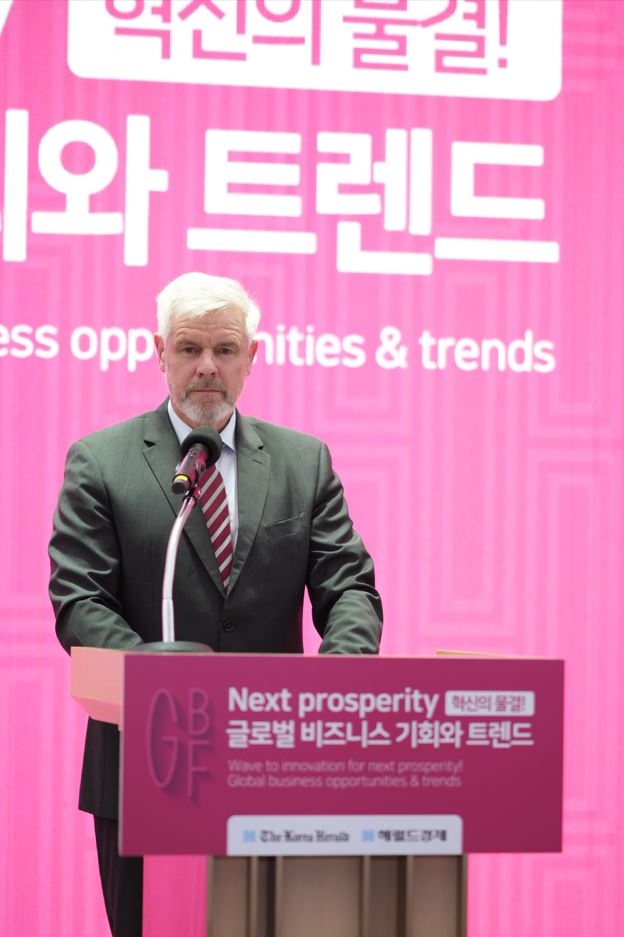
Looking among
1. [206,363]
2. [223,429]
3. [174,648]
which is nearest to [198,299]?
[206,363]

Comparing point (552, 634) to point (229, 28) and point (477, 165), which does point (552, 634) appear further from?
point (229, 28)

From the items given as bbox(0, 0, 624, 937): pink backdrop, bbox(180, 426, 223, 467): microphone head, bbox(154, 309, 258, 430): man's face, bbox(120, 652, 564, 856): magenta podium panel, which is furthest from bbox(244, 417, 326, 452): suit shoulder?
bbox(120, 652, 564, 856): magenta podium panel

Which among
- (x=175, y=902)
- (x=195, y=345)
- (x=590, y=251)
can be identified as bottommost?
(x=175, y=902)

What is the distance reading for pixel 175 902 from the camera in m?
1.58

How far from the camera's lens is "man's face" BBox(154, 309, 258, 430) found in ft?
7.44

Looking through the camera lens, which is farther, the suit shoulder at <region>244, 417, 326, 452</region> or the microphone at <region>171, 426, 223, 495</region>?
the suit shoulder at <region>244, 417, 326, 452</region>

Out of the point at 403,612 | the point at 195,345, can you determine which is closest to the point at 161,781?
the point at 195,345

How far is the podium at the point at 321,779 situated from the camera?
1.51 m

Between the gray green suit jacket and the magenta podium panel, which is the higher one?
the gray green suit jacket

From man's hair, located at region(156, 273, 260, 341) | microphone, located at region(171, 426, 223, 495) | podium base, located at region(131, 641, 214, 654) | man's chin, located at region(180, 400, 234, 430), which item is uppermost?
man's hair, located at region(156, 273, 260, 341)

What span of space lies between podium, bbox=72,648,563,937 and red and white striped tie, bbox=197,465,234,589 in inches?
27.4

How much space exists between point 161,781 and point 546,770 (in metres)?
0.51

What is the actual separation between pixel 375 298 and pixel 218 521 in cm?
119

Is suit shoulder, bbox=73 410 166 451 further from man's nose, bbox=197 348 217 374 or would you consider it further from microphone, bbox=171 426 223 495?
microphone, bbox=171 426 223 495
